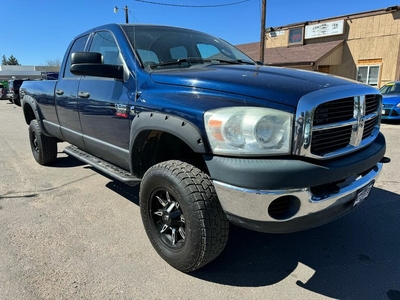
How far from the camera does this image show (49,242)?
2.90 m

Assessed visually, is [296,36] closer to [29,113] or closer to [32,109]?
[29,113]

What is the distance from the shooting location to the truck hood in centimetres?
195

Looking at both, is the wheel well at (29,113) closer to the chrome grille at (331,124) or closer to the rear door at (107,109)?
the rear door at (107,109)

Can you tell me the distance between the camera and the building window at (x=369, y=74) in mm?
18589

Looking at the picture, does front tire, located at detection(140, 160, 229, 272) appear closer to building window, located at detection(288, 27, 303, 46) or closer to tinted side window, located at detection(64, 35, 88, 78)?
tinted side window, located at detection(64, 35, 88, 78)

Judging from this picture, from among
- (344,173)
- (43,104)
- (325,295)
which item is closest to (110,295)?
(325,295)

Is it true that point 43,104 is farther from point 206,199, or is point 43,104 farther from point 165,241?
point 206,199

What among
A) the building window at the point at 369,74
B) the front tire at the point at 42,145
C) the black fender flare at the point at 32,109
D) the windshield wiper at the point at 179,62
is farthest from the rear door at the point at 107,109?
the building window at the point at 369,74

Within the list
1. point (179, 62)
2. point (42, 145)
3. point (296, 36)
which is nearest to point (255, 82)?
point (179, 62)

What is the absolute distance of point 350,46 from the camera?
1931 centimetres

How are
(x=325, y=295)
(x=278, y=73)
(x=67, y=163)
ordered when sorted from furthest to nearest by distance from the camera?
(x=67, y=163), (x=278, y=73), (x=325, y=295)

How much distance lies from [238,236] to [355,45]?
64.7ft

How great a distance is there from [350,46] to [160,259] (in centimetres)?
2049

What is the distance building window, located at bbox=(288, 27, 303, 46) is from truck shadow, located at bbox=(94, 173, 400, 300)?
20.6 metres
